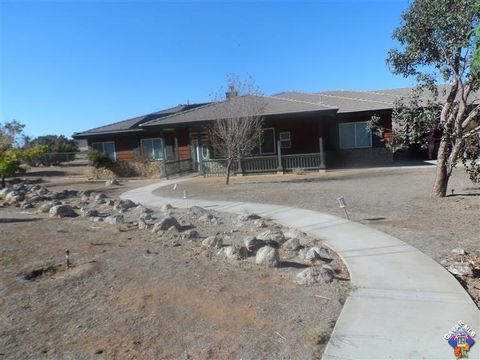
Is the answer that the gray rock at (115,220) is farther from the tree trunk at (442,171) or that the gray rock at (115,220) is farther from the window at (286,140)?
the window at (286,140)

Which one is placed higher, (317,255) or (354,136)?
(354,136)

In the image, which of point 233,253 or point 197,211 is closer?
point 233,253

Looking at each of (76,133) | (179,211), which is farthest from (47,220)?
(76,133)

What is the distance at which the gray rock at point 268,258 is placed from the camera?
22.1 ft

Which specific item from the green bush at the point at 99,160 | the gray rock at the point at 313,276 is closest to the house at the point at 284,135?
the green bush at the point at 99,160

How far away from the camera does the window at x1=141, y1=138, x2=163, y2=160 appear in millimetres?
30147

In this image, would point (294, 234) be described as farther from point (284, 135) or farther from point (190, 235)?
point (284, 135)

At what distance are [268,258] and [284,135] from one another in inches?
843

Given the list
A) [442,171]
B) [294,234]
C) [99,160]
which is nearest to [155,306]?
[294,234]

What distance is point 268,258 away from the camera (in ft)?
22.3

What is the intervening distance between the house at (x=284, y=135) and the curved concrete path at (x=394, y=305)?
14.6m

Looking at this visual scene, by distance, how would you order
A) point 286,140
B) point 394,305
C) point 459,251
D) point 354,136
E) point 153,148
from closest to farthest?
→ point 394,305
point 459,251
point 354,136
point 286,140
point 153,148

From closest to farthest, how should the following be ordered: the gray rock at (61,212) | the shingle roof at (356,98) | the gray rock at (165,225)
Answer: the gray rock at (165,225), the gray rock at (61,212), the shingle roof at (356,98)

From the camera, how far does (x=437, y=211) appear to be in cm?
1077
